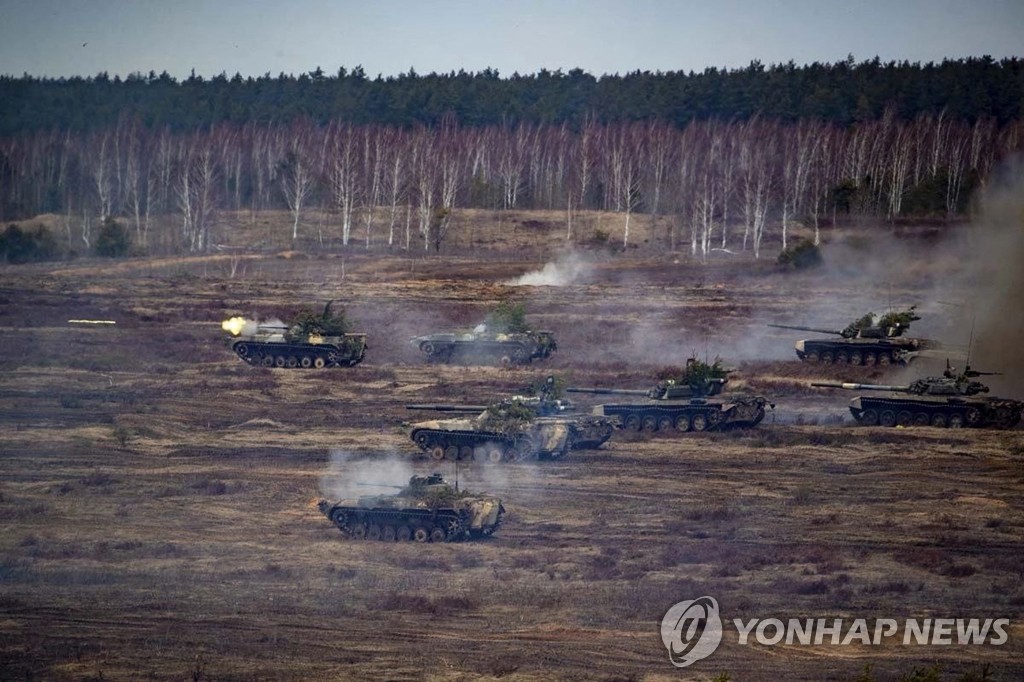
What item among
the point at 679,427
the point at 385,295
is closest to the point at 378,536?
the point at 679,427

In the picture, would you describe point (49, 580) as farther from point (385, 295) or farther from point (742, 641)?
point (385, 295)

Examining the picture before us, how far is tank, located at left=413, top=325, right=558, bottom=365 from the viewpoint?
46.1m

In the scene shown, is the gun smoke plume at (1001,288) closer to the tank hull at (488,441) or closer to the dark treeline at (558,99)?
the tank hull at (488,441)

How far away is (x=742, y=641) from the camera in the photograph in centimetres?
1916

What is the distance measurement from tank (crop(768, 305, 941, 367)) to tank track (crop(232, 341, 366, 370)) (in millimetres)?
15997

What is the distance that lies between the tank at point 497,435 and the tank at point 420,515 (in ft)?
23.2

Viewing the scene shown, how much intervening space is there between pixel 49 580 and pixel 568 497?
1100 cm

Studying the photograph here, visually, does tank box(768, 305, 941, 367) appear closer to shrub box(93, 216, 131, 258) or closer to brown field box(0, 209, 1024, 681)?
brown field box(0, 209, 1024, 681)

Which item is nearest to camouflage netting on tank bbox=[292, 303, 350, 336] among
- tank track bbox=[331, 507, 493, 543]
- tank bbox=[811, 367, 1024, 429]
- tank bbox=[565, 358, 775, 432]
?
tank bbox=[565, 358, 775, 432]

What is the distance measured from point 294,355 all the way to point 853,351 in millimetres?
20080

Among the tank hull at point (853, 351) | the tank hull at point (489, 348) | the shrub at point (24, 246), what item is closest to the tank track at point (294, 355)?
the tank hull at point (489, 348)

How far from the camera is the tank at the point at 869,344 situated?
46.5m

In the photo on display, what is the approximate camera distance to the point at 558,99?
4496 inches

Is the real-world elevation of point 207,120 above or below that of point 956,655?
above
